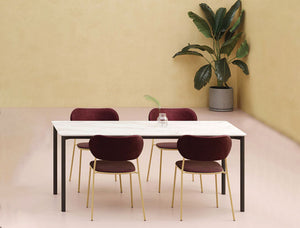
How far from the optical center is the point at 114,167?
455cm

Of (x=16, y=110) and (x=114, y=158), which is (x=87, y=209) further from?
(x=16, y=110)

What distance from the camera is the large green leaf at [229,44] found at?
32.6 ft

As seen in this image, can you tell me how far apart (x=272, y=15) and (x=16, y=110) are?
4.66 m

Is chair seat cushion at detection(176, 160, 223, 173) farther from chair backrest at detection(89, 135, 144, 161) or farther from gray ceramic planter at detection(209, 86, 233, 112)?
gray ceramic planter at detection(209, 86, 233, 112)

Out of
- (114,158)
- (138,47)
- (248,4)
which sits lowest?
(114,158)

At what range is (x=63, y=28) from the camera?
10461 mm

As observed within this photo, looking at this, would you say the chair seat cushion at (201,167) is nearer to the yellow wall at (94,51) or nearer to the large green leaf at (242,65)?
the large green leaf at (242,65)

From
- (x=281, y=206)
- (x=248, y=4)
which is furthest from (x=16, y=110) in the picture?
(x=281, y=206)

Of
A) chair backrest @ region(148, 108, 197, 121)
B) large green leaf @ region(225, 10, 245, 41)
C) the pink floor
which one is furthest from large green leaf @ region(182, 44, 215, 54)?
chair backrest @ region(148, 108, 197, 121)

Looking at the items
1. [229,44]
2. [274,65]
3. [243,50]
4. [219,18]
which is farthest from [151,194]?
[219,18]

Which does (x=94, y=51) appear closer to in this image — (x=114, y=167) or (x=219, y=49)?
(x=219, y=49)

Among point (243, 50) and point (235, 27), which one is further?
point (235, 27)

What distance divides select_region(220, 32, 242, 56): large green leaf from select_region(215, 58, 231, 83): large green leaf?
0.24 m

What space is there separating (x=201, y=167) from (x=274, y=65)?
14.3 feet
